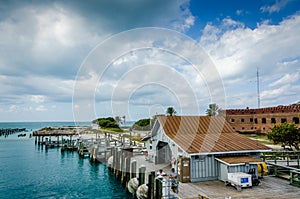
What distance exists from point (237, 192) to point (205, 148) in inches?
148

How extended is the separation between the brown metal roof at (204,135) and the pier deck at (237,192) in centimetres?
240

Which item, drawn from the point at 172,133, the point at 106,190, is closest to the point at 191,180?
the point at 172,133

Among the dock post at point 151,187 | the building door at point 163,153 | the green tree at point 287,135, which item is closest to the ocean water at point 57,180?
the building door at point 163,153

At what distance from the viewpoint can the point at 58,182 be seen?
2809cm

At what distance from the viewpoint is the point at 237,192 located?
48.8 ft

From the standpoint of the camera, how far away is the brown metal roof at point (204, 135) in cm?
1790

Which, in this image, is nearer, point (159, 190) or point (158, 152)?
point (159, 190)

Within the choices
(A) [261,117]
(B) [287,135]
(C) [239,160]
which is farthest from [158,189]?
(A) [261,117]

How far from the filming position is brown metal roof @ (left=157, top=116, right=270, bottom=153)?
58.7 feet

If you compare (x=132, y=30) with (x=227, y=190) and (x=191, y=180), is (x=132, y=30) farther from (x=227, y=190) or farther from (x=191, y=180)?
(x=227, y=190)

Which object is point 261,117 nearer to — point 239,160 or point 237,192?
point 239,160

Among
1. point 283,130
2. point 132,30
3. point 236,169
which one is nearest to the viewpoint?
point 236,169

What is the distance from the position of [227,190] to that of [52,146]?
5530cm

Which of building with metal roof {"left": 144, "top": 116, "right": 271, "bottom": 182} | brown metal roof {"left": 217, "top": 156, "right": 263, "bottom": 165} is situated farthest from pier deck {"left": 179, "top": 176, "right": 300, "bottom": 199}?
brown metal roof {"left": 217, "top": 156, "right": 263, "bottom": 165}
